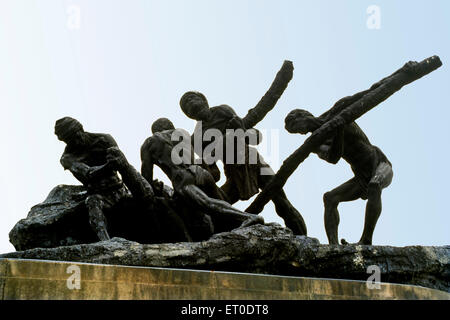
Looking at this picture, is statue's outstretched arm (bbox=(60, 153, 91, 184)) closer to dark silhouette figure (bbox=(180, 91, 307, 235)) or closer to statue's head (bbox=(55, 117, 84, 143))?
statue's head (bbox=(55, 117, 84, 143))

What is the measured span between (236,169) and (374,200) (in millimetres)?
1930

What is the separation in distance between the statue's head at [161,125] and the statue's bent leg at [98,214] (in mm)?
1678

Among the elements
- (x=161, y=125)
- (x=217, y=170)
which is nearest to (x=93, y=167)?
(x=161, y=125)

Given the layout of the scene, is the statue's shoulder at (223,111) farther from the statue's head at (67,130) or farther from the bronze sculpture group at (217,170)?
Answer: the statue's head at (67,130)

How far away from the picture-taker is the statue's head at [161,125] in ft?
32.3

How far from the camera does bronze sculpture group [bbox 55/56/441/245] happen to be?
856 centimetres

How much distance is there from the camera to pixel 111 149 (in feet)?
28.2

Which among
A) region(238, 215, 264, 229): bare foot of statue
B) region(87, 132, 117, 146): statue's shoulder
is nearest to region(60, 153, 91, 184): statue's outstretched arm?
region(87, 132, 117, 146): statue's shoulder

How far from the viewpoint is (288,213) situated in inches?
372

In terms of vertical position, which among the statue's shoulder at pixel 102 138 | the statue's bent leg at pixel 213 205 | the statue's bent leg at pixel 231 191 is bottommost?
the statue's bent leg at pixel 213 205

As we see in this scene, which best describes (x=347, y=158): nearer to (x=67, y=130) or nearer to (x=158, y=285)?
(x=67, y=130)

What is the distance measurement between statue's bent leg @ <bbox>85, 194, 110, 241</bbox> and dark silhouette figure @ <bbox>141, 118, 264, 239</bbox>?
82 cm

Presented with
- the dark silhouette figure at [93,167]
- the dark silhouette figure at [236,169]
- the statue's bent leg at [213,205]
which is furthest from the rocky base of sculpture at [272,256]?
the dark silhouette figure at [236,169]
